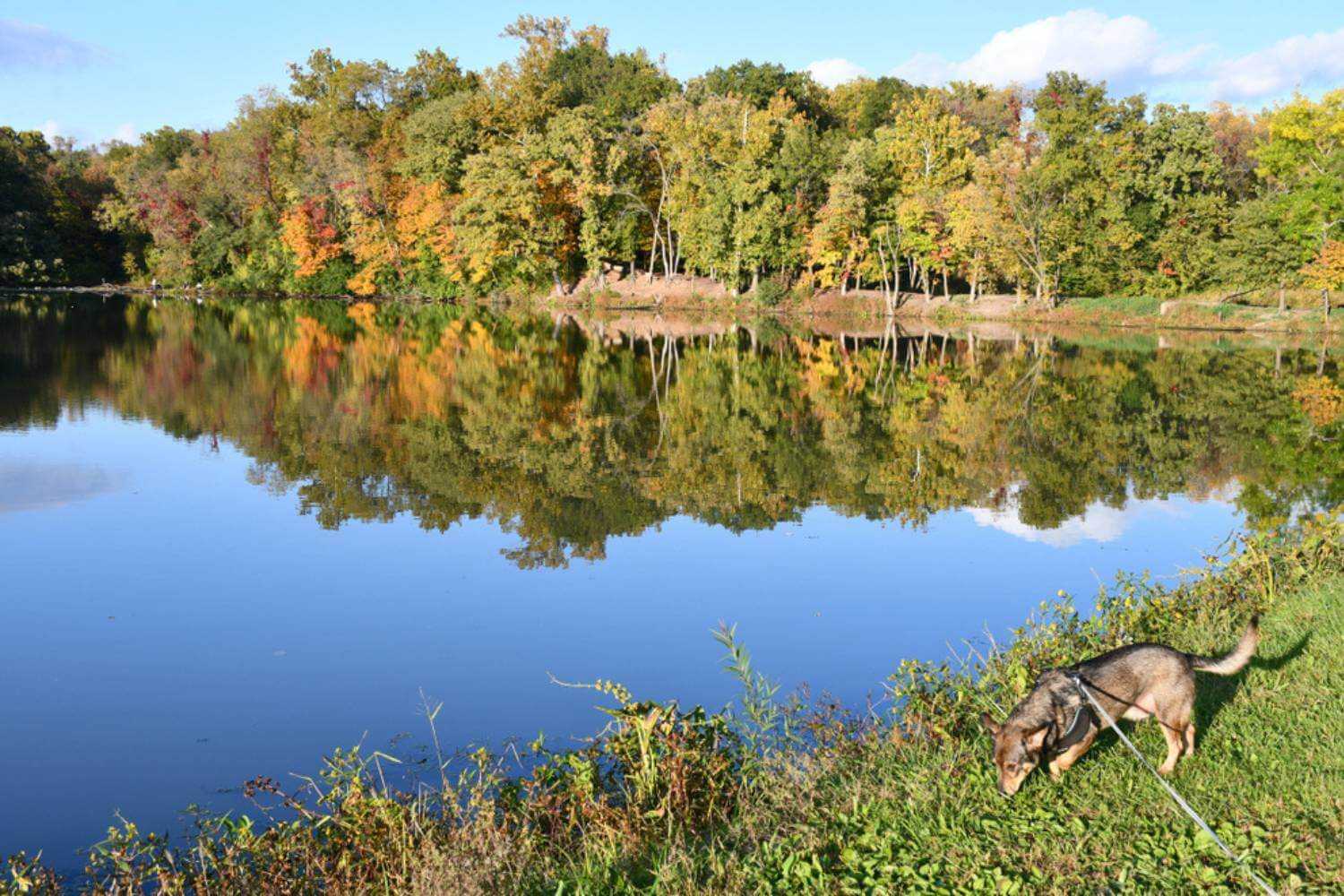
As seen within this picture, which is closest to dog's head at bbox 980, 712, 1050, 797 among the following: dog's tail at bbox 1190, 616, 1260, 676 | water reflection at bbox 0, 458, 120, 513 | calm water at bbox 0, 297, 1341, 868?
dog's tail at bbox 1190, 616, 1260, 676

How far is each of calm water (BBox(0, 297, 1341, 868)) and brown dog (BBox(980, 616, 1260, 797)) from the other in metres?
2.61

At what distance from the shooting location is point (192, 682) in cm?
777

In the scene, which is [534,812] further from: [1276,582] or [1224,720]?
[1276,582]

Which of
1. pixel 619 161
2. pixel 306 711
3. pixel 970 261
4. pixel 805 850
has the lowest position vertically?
pixel 306 711

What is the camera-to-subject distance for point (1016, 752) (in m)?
4.70

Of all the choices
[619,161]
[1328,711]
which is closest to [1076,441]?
[1328,711]

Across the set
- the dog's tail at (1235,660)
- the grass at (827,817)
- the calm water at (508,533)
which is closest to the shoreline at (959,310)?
the calm water at (508,533)

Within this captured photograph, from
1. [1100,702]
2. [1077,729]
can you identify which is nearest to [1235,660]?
[1100,702]

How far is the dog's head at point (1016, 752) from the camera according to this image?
15.4ft

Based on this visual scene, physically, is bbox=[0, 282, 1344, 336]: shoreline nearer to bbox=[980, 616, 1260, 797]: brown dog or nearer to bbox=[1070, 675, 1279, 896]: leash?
bbox=[980, 616, 1260, 797]: brown dog

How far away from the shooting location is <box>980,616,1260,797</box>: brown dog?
187 inches

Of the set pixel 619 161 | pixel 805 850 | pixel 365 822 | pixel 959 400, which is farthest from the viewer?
pixel 619 161

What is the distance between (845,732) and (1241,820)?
231cm

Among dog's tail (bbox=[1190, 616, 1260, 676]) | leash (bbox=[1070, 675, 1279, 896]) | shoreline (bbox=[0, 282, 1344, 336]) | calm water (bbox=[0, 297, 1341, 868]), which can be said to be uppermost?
shoreline (bbox=[0, 282, 1344, 336])
